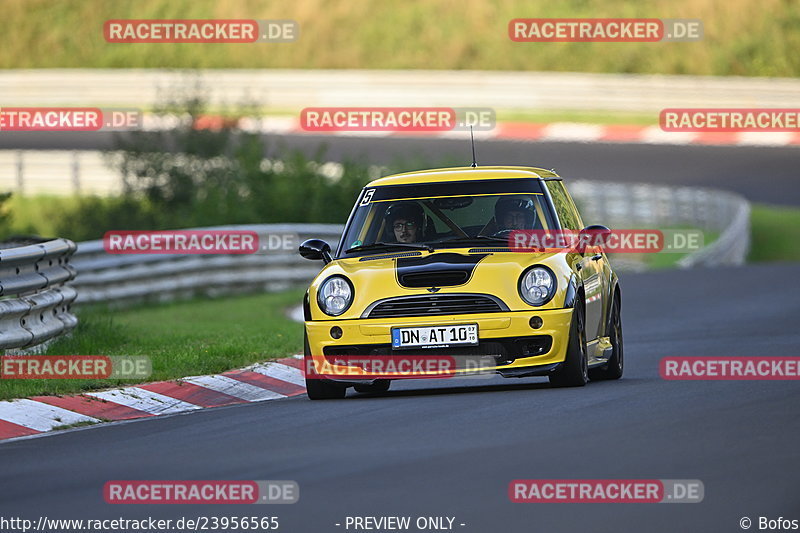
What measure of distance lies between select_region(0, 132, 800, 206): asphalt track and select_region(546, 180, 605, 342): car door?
21.4 m

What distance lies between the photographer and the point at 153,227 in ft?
91.8

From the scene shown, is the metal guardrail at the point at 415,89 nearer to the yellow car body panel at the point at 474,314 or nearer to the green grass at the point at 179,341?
the green grass at the point at 179,341

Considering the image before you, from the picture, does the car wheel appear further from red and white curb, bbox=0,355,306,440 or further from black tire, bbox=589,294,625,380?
black tire, bbox=589,294,625,380

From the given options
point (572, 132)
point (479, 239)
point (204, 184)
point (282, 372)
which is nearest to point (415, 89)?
point (572, 132)

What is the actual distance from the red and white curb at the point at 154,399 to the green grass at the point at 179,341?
18 cm

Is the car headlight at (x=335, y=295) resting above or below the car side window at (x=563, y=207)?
below

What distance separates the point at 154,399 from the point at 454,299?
2.08 meters

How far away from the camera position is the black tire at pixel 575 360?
35.8 feet

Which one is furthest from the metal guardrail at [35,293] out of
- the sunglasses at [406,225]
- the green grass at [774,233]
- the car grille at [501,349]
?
the green grass at [774,233]

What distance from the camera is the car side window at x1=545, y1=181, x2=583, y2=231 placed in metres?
12.0

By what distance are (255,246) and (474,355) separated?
39.0 feet

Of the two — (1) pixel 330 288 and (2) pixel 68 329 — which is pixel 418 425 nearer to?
(1) pixel 330 288

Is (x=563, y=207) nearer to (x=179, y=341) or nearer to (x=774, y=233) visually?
(x=179, y=341)

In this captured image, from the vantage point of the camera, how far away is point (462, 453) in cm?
812
